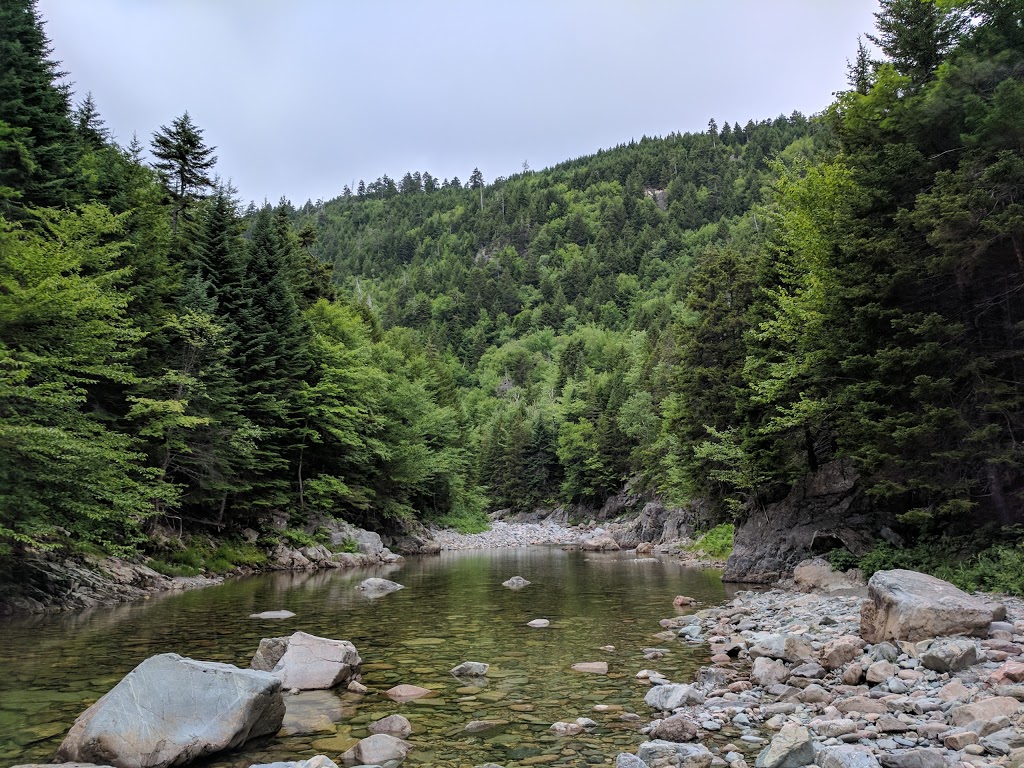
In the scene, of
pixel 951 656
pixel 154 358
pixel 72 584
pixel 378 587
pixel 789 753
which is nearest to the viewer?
pixel 789 753

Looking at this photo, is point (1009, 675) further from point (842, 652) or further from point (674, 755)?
point (674, 755)

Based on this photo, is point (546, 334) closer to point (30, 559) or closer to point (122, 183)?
point (122, 183)

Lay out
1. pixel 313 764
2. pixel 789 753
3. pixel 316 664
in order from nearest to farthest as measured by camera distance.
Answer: pixel 313 764
pixel 789 753
pixel 316 664

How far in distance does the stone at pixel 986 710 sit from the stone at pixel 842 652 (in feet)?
Result: 8.43

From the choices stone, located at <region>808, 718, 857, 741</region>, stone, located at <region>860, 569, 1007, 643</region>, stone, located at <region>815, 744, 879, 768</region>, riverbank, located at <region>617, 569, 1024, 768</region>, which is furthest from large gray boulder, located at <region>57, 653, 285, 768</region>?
stone, located at <region>860, 569, 1007, 643</region>

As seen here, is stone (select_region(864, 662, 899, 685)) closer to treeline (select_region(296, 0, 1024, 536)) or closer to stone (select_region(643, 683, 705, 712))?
stone (select_region(643, 683, 705, 712))

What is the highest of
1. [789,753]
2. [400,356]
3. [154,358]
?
[400,356]

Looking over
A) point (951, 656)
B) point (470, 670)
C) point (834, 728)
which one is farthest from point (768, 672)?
point (470, 670)

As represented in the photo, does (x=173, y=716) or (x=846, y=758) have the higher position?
(x=173, y=716)

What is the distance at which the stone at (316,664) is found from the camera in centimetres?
919

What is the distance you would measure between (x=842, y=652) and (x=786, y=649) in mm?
1029

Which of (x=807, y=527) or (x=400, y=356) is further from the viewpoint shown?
(x=400, y=356)

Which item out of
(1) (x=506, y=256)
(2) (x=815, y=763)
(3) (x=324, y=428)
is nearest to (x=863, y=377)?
(2) (x=815, y=763)

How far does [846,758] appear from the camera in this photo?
17.8ft
